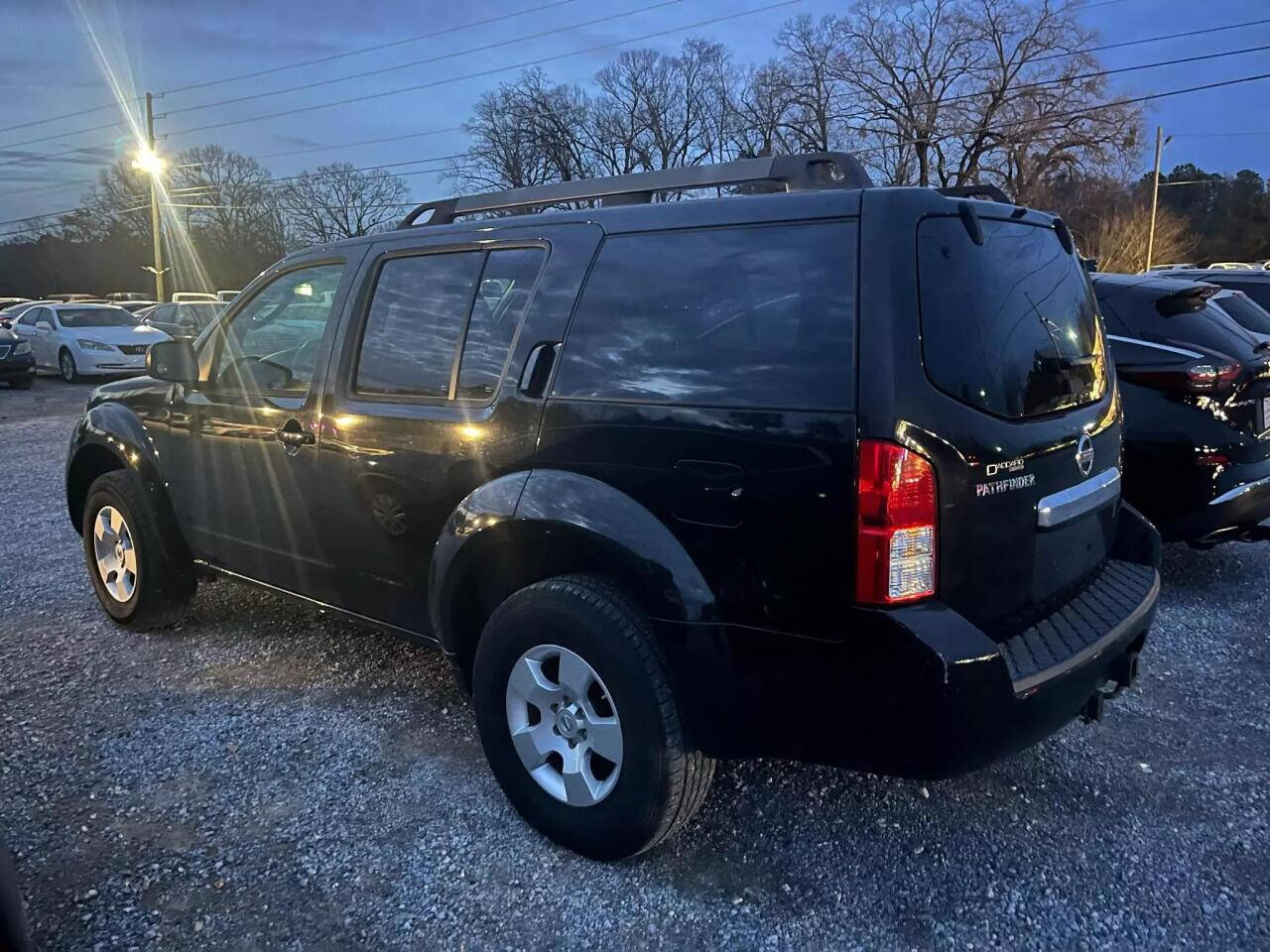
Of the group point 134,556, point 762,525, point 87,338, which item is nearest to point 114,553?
point 134,556

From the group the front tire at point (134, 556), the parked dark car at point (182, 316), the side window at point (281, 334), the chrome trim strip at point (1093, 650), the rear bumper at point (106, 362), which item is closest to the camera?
the chrome trim strip at point (1093, 650)

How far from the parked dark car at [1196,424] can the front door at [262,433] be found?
4030mm

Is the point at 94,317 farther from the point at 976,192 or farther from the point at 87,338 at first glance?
the point at 976,192

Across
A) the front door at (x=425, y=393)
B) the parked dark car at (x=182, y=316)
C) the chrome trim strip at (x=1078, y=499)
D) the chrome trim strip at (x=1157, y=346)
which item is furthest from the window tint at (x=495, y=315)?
the parked dark car at (x=182, y=316)

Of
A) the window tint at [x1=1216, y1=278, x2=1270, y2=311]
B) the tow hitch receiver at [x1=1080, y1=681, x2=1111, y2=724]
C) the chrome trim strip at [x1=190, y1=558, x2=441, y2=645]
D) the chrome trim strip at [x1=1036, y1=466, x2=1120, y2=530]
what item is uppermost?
the chrome trim strip at [x1=1036, y1=466, x2=1120, y2=530]

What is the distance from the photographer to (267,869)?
282 cm

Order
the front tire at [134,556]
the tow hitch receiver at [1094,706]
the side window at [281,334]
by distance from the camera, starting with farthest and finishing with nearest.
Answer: the front tire at [134,556], the side window at [281,334], the tow hitch receiver at [1094,706]

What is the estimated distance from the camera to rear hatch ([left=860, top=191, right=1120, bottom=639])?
2293mm

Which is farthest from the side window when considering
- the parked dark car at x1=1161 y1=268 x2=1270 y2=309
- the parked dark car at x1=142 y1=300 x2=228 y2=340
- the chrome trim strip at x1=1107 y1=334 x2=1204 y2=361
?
the parked dark car at x1=142 y1=300 x2=228 y2=340

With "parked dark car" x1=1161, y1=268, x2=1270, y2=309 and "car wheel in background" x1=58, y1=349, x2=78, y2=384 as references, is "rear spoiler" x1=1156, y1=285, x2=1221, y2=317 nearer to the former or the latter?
"parked dark car" x1=1161, y1=268, x2=1270, y2=309

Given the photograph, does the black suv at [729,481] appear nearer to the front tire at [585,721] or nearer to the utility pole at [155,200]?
the front tire at [585,721]

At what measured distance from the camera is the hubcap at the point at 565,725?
2.72 m

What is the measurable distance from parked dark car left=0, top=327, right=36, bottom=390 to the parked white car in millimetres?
908

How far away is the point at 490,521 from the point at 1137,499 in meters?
3.66
